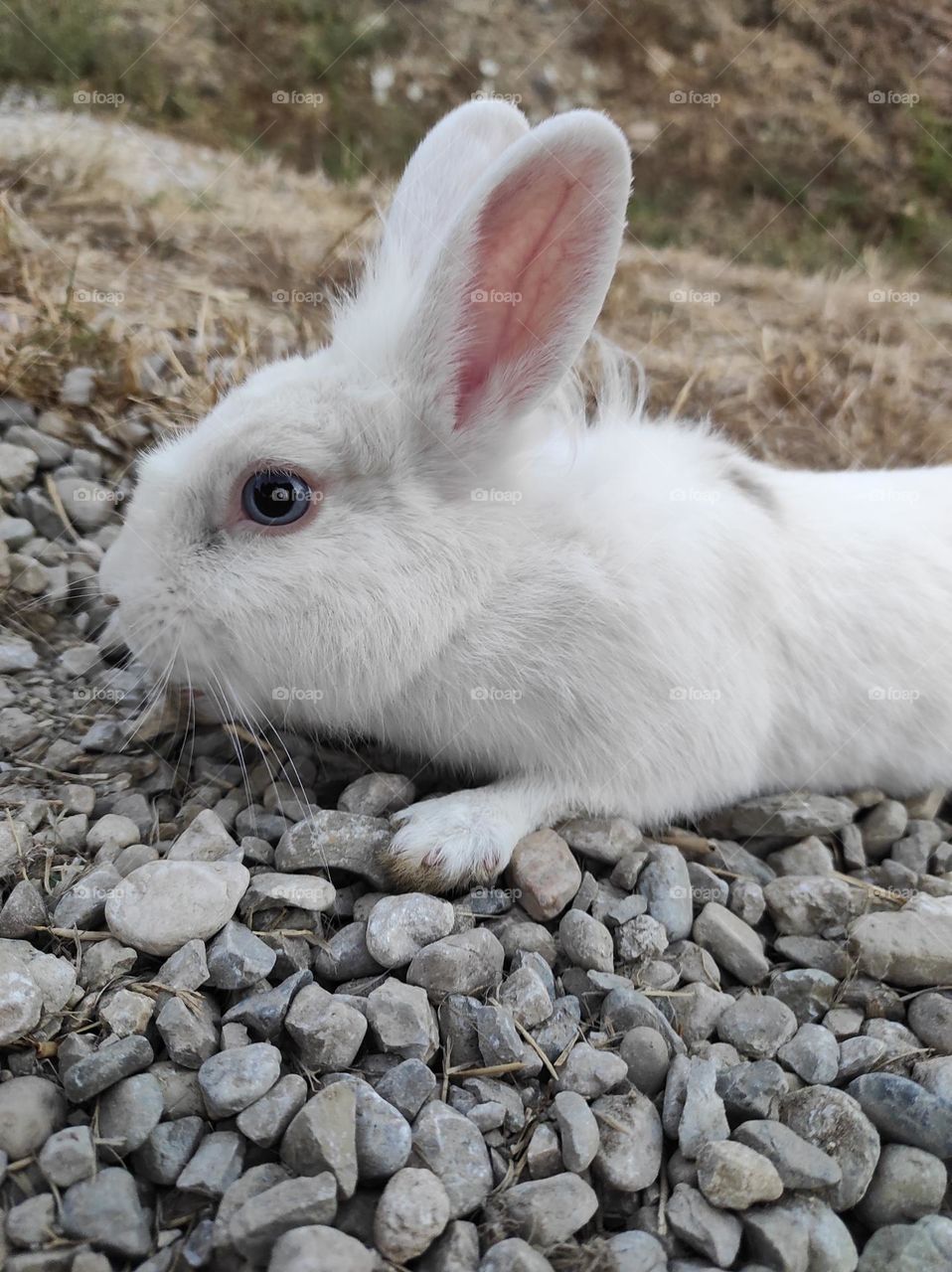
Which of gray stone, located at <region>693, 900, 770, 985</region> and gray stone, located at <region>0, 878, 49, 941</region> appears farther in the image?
gray stone, located at <region>693, 900, 770, 985</region>

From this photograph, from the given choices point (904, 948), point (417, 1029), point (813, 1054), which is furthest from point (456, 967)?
point (904, 948)

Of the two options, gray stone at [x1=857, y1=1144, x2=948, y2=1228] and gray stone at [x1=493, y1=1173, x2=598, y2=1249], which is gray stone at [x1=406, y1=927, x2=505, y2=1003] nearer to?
gray stone at [x1=493, y1=1173, x2=598, y2=1249]

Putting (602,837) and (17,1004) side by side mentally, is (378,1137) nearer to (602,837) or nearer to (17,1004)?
(17,1004)

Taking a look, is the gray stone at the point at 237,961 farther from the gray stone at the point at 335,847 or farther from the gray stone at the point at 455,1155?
the gray stone at the point at 455,1155

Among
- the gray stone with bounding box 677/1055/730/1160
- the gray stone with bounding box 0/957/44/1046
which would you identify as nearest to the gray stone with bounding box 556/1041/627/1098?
the gray stone with bounding box 677/1055/730/1160

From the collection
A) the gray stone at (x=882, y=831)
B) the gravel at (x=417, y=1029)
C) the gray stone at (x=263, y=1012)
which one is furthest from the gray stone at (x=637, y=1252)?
the gray stone at (x=882, y=831)

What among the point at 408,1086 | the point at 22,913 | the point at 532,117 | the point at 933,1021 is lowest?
the point at 22,913
